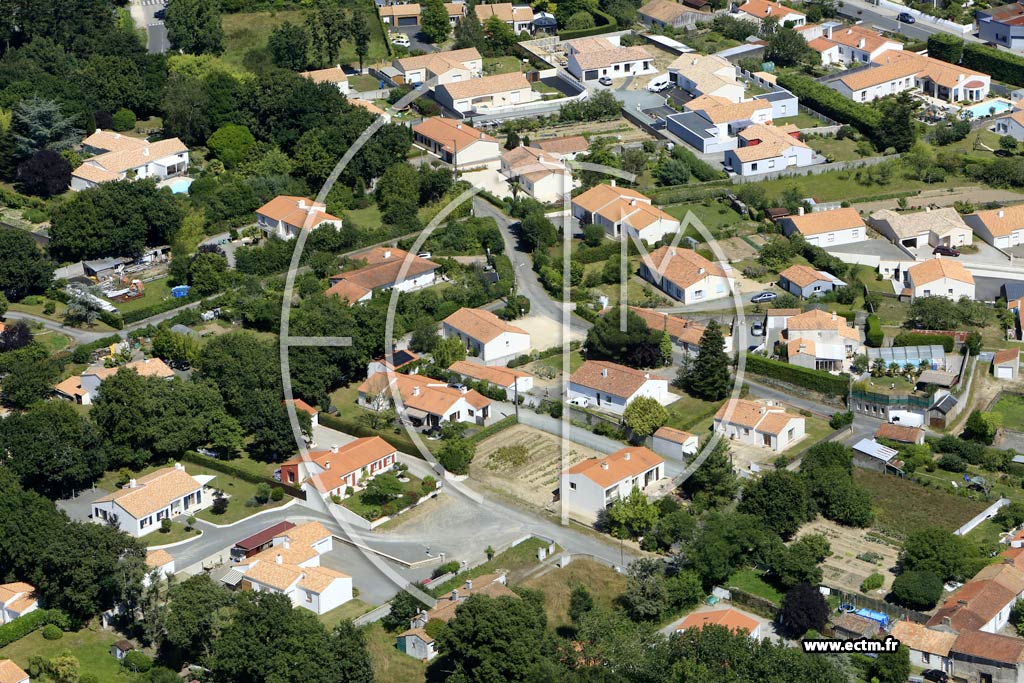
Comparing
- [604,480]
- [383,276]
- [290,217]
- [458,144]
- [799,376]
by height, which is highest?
[458,144]

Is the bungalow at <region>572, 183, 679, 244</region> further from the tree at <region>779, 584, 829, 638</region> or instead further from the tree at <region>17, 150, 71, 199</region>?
the tree at <region>779, 584, 829, 638</region>

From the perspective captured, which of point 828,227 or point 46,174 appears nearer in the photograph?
point 828,227

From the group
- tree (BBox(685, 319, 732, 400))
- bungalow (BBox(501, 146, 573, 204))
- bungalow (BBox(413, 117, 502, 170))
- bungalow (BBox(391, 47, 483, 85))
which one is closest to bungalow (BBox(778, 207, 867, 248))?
bungalow (BBox(501, 146, 573, 204))

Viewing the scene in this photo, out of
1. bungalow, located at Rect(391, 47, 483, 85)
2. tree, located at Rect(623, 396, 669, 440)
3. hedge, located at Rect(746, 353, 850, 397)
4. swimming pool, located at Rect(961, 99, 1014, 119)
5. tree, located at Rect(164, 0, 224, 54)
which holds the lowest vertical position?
hedge, located at Rect(746, 353, 850, 397)

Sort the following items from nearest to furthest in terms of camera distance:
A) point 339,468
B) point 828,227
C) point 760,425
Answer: point 339,468
point 760,425
point 828,227

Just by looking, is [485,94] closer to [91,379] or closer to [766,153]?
[766,153]

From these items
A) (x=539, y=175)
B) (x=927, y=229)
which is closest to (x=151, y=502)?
(x=539, y=175)

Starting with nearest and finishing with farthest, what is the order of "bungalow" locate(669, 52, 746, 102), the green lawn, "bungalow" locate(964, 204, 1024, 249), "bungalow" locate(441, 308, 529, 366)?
the green lawn → "bungalow" locate(441, 308, 529, 366) → "bungalow" locate(964, 204, 1024, 249) → "bungalow" locate(669, 52, 746, 102)

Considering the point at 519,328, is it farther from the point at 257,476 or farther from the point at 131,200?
the point at 131,200
